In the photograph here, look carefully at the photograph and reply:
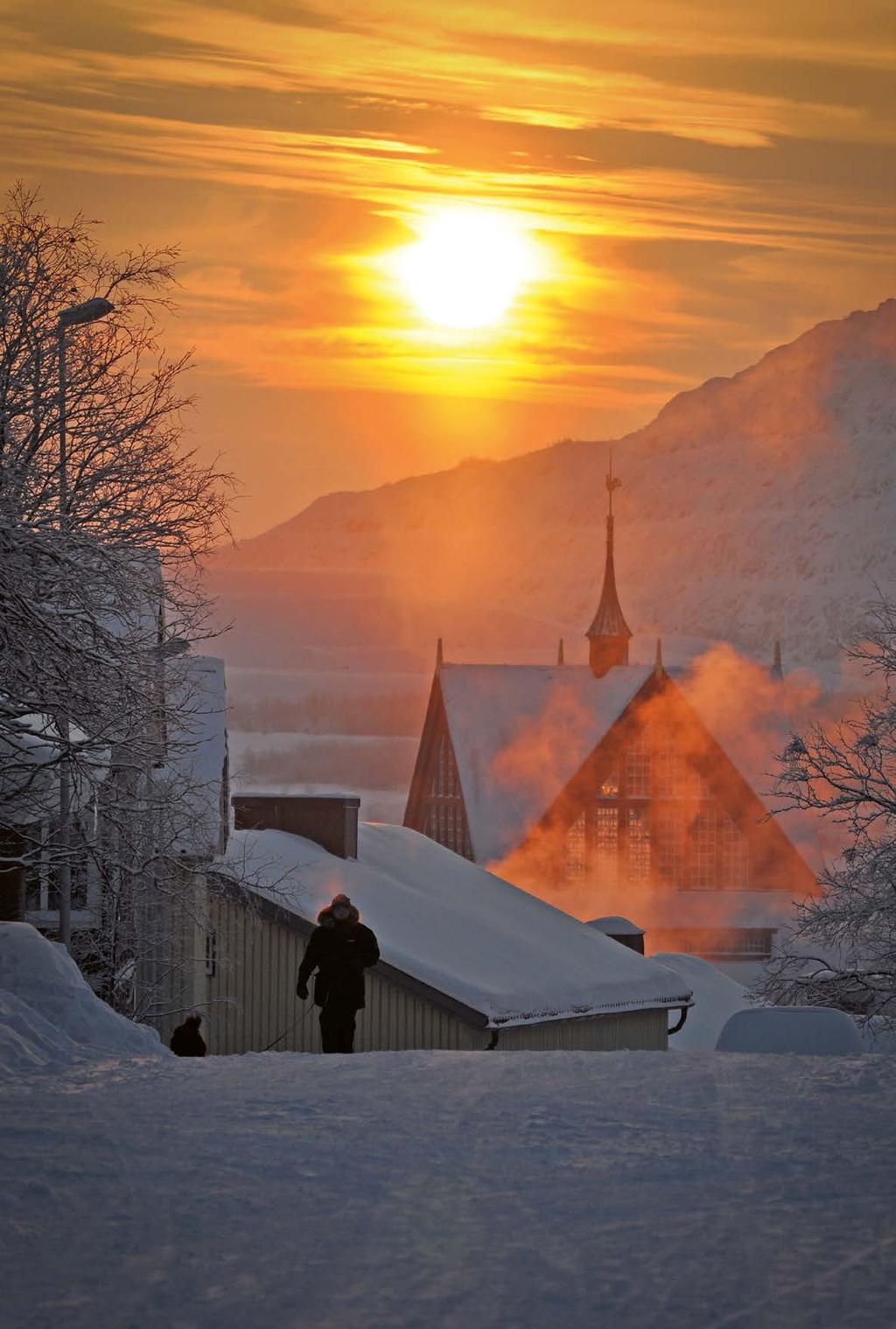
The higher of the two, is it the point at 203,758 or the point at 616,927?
the point at 203,758

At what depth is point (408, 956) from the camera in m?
30.7

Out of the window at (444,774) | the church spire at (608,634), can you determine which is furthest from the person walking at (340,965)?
the church spire at (608,634)

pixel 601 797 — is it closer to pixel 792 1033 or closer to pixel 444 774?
pixel 444 774

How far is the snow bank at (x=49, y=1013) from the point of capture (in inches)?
529

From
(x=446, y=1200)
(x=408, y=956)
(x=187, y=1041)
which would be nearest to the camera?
(x=446, y=1200)

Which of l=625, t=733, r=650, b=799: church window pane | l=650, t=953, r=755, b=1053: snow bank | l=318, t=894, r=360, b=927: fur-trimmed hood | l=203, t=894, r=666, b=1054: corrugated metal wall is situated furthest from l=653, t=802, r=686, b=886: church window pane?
l=318, t=894, r=360, b=927: fur-trimmed hood

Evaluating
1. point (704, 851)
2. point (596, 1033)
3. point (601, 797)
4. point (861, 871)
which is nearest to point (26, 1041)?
A: point (596, 1033)

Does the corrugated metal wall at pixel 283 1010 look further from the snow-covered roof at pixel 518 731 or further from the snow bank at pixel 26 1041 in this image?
the snow-covered roof at pixel 518 731

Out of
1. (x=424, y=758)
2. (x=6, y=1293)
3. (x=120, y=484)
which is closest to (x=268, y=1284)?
(x=6, y=1293)

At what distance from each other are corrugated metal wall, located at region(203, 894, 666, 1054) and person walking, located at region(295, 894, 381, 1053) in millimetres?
13660

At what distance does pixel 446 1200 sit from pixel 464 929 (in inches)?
1034

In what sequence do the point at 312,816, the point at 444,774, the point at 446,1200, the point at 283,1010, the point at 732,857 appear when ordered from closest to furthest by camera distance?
the point at 446,1200, the point at 283,1010, the point at 312,816, the point at 732,857, the point at 444,774

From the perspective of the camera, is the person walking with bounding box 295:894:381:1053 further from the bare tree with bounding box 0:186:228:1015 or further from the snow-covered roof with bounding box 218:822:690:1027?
the snow-covered roof with bounding box 218:822:690:1027

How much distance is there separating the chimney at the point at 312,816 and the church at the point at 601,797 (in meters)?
56.5
